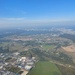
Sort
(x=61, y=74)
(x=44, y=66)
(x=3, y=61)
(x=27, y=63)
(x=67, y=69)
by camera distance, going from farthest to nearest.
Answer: (x=3, y=61), (x=27, y=63), (x=44, y=66), (x=67, y=69), (x=61, y=74)

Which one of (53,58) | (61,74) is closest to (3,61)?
(53,58)

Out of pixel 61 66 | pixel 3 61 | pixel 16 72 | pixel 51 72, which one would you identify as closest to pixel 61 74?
pixel 51 72

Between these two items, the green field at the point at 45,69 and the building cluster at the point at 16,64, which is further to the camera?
the building cluster at the point at 16,64

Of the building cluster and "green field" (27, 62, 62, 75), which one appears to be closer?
"green field" (27, 62, 62, 75)

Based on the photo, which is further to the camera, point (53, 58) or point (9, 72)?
point (53, 58)

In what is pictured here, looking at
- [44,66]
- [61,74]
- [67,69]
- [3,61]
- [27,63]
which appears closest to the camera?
[61,74]

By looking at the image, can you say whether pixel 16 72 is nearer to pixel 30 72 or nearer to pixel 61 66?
pixel 30 72

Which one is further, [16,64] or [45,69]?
[16,64]
